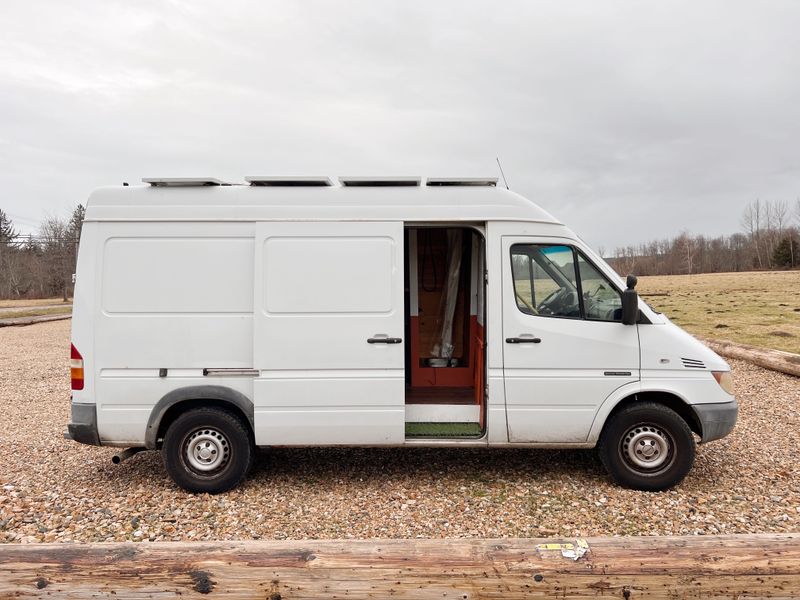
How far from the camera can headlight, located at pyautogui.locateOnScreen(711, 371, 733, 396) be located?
15.8ft

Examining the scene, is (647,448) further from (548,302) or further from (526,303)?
(526,303)

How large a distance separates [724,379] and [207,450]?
463cm

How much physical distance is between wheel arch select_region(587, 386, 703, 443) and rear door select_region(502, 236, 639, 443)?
7cm

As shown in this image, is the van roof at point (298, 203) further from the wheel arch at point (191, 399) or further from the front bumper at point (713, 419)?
the front bumper at point (713, 419)

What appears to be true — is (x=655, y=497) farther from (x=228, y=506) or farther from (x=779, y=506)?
(x=228, y=506)

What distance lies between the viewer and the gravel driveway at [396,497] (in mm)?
4246

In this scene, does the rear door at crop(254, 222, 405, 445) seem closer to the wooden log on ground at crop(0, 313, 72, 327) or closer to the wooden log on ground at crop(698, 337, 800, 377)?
the wooden log on ground at crop(698, 337, 800, 377)

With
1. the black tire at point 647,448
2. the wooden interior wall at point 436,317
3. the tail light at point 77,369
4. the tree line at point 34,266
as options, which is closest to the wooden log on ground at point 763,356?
the black tire at point 647,448

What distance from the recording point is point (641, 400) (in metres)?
4.88

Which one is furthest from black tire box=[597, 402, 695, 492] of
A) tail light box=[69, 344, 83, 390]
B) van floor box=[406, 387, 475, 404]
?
tail light box=[69, 344, 83, 390]

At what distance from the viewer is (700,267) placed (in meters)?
78.6

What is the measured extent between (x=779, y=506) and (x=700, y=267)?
84.4m

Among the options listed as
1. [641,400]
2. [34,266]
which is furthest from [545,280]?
[34,266]

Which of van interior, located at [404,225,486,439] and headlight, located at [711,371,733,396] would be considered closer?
headlight, located at [711,371,733,396]
